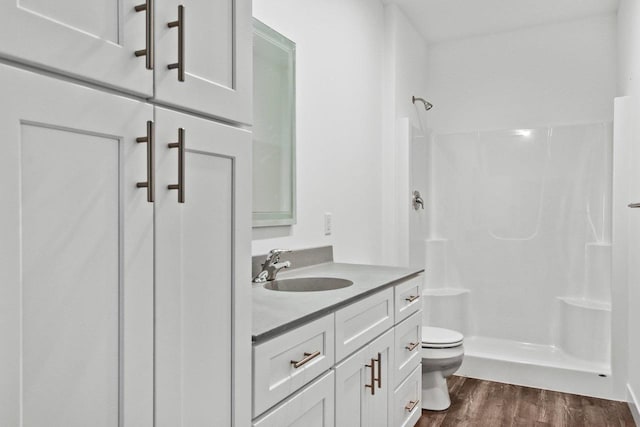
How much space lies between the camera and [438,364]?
8.76ft

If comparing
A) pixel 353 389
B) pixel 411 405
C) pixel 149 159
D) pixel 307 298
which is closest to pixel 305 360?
pixel 307 298

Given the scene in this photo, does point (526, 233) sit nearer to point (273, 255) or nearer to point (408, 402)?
point (408, 402)

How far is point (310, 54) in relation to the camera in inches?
94.7

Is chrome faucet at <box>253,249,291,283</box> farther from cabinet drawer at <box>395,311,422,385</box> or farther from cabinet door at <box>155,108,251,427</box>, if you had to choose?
cabinet door at <box>155,108,251,427</box>

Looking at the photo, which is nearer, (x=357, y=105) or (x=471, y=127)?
(x=357, y=105)

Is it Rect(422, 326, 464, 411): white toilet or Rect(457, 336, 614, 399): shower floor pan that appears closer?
Rect(422, 326, 464, 411): white toilet

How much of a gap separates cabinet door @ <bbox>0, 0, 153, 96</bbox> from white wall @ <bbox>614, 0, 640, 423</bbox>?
2.58 m

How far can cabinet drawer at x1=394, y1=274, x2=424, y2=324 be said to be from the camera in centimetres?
209

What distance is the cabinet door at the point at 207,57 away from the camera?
886 millimetres

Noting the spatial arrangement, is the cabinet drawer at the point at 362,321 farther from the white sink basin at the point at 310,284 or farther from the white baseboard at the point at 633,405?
the white baseboard at the point at 633,405

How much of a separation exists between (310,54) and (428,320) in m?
2.21

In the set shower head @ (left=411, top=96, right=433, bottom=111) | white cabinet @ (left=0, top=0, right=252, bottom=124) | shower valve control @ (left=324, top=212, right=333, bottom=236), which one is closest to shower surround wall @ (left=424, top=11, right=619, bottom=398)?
shower head @ (left=411, top=96, right=433, bottom=111)

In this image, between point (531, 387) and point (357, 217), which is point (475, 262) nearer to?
point (531, 387)

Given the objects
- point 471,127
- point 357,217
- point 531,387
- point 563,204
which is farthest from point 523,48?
point 531,387
